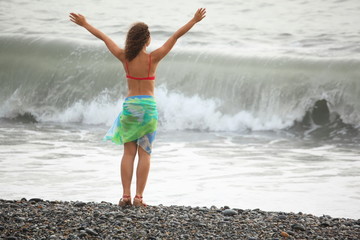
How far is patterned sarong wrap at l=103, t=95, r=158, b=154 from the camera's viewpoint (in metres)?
5.26

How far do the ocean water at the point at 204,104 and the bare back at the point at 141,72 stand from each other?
1441mm

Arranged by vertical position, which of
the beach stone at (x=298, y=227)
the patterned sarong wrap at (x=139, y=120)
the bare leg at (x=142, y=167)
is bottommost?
the beach stone at (x=298, y=227)

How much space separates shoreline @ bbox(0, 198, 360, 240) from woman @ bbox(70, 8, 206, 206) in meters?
0.34

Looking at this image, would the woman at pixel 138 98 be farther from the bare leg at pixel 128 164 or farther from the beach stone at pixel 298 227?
the beach stone at pixel 298 227

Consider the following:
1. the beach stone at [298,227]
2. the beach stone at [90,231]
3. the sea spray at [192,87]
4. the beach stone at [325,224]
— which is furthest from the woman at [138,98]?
the sea spray at [192,87]

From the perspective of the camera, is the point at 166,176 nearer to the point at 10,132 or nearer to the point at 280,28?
the point at 10,132

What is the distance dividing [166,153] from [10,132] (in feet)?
12.1

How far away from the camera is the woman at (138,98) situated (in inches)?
207

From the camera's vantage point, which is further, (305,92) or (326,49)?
(326,49)

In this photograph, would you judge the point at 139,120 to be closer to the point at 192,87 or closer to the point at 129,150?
the point at 129,150

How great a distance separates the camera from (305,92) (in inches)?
527

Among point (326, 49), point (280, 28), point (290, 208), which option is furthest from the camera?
point (280, 28)

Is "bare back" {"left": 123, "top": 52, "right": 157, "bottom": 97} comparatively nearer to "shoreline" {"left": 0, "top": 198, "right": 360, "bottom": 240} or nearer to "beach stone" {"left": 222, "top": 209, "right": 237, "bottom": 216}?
"shoreline" {"left": 0, "top": 198, "right": 360, "bottom": 240}

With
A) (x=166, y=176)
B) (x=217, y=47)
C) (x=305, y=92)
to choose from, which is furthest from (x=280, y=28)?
(x=166, y=176)
